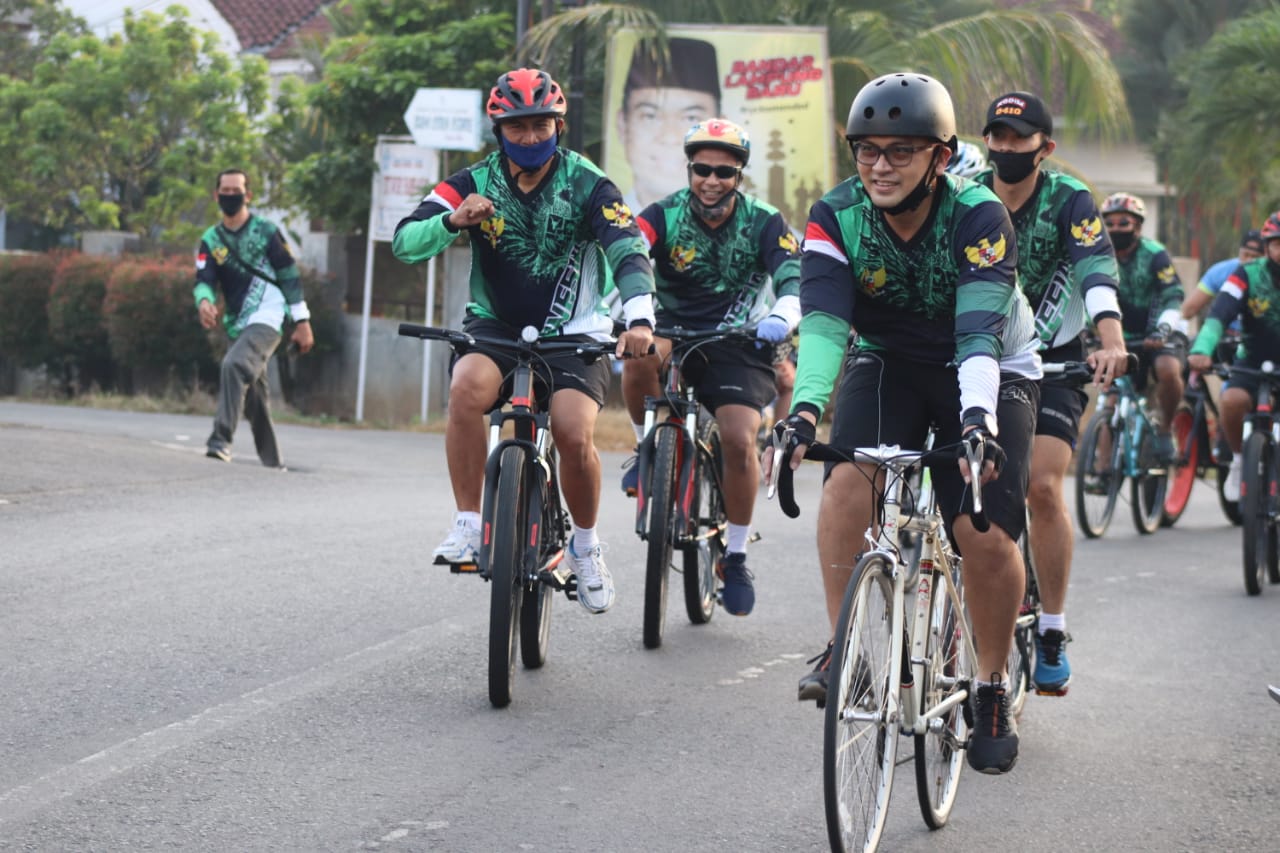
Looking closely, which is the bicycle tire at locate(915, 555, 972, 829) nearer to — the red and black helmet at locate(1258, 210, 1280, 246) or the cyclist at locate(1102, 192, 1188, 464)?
the red and black helmet at locate(1258, 210, 1280, 246)

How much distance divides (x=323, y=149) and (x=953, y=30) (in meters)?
8.37

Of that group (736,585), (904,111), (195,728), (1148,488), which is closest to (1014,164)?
(904,111)

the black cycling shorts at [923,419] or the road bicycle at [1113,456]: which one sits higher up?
the black cycling shorts at [923,419]

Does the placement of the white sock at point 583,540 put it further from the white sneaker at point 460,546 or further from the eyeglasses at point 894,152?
the eyeglasses at point 894,152

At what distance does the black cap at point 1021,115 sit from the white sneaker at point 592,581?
6.95 feet

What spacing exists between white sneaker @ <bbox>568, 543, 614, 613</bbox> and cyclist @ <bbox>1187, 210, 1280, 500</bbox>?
4.66 meters

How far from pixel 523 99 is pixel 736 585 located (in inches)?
98.5

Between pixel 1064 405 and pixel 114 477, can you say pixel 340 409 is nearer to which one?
pixel 114 477

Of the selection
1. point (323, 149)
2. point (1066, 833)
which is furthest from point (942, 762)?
point (323, 149)

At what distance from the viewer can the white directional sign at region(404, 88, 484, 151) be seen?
19438 millimetres

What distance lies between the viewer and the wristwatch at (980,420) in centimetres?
473

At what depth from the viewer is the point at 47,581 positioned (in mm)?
8516

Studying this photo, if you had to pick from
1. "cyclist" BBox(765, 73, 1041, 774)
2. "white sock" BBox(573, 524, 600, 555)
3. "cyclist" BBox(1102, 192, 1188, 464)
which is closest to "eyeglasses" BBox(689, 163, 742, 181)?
"white sock" BBox(573, 524, 600, 555)

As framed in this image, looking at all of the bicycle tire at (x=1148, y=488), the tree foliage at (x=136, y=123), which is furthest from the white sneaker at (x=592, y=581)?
the tree foliage at (x=136, y=123)
